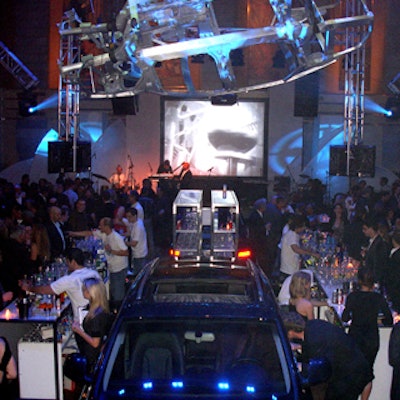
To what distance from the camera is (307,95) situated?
61.1 ft

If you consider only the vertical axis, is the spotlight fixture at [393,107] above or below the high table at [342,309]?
above

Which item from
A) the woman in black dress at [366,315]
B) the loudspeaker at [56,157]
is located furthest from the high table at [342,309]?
the loudspeaker at [56,157]

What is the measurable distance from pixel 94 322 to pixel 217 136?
15.8 meters

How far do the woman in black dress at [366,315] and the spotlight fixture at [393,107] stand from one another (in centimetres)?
1412

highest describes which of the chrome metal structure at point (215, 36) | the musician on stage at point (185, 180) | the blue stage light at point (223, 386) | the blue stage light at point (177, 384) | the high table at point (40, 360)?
the chrome metal structure at point (215, 36)

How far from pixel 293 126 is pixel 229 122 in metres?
1.93

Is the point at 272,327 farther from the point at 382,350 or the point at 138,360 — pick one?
the point at 382,350

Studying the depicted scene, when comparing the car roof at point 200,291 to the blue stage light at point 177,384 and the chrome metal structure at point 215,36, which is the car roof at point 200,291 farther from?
the chrome metal structure at point 215,36

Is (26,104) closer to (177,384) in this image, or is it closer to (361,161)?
(361,161)

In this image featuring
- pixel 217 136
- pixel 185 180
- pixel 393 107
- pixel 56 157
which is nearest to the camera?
pixel 56 157

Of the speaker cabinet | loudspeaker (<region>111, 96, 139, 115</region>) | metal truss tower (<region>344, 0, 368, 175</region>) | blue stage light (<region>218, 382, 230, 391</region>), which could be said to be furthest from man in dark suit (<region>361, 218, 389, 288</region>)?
loudspeaker (<region>111, 96, 139, 115</region>)

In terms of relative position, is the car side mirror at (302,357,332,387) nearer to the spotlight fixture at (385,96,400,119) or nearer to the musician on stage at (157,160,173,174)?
the musician on stage at (157,160,173,174)

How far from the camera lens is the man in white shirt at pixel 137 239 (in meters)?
9.59

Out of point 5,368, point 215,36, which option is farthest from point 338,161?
point 5,368
